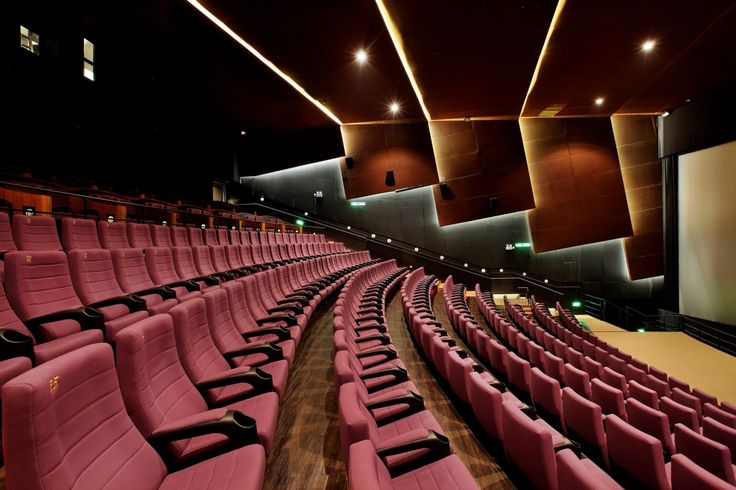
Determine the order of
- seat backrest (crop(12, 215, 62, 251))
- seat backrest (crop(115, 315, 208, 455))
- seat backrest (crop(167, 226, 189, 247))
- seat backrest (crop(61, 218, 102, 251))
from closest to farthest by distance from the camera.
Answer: seat backrest (crop(115, 315, 208, 455))
seat backrest (crop(12, 215, 62, 251))
seat backrest (crop(61, 218, 102, 251))
seat backrest (crop(167, 226, 189, 247))

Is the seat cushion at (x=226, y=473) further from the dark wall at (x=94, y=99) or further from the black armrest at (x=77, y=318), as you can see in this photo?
the dark wall at (x=94, y=99)

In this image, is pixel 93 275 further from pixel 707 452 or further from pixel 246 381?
pixel 707 452

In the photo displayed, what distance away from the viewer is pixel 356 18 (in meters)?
2.66

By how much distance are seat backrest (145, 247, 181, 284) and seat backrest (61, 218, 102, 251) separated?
233 mm

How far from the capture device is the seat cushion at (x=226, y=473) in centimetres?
50

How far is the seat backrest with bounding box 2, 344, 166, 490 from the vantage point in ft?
1.15

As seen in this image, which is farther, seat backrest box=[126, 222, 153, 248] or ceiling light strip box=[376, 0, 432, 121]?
ceiling light strip box=[376, 0, 432, 121]

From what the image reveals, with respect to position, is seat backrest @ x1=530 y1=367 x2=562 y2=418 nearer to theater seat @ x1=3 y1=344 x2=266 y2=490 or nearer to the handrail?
theater seat @ x1=3 y1=344 x2=266 y2=490

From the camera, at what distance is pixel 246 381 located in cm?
76

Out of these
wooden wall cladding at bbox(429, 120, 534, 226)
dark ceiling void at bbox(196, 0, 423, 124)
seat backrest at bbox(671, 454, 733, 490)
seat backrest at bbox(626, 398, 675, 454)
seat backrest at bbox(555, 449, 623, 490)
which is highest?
dark ceiling void at bbox(196, 0, 423, 124)

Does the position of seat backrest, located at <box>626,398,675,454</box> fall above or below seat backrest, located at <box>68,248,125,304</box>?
below

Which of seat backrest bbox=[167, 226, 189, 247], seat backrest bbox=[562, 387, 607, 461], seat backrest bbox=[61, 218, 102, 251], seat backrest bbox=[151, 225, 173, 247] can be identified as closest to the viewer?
seat backrest bbox=[562, 387, 607, 461]

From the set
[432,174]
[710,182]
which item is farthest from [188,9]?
[710,182]

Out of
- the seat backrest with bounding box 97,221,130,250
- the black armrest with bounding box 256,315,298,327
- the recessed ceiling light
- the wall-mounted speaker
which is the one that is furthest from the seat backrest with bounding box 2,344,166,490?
the wall-mounted speaker
